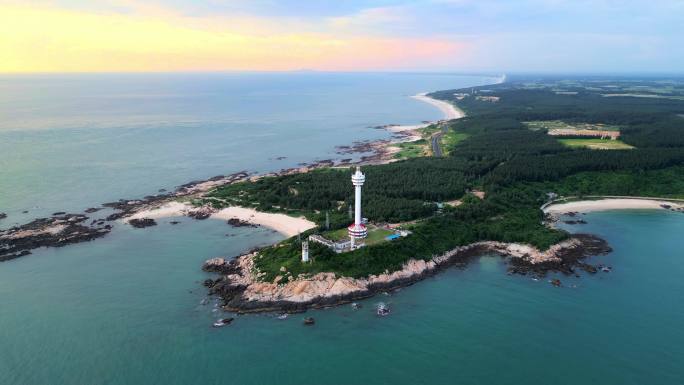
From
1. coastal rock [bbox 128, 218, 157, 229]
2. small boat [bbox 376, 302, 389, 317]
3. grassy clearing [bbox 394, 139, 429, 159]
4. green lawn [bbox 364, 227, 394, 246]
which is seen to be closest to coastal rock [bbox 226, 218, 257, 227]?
coastal rock [bbox 128, 218, 157, 229]

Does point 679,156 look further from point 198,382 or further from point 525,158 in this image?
point 198,382

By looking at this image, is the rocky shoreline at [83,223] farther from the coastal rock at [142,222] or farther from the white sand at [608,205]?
the white sand at [608,205]

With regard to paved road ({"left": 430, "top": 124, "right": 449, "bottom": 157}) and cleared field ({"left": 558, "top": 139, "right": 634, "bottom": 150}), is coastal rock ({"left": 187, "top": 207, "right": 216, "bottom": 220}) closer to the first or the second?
paved road ({"left": 430, "top": 124, "right": 449, "bottom": 157})

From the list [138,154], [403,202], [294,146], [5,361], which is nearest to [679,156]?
[403,202]

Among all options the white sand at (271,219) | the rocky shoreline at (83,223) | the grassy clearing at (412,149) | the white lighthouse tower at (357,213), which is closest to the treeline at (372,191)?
the white sand at (271,219)

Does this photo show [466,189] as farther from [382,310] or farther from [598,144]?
[598,144]

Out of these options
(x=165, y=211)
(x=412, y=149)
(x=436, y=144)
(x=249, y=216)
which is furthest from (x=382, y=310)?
(x=436, y=144)
